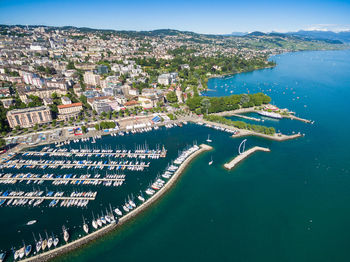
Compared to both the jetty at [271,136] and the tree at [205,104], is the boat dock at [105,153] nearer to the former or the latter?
the jetty at [271,136]

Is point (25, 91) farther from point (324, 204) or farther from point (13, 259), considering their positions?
point (324, 204)

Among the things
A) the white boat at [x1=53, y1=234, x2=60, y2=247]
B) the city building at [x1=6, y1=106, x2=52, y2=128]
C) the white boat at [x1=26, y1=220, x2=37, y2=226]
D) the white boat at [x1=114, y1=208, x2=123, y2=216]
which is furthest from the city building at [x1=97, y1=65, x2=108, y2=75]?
the white boat at [x1=53, y1=234, x2=60, y2=247]

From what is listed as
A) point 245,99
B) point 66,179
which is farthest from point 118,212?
point 245,99

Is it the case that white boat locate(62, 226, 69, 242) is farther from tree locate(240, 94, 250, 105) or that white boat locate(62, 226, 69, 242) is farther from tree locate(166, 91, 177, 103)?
tree locate(240, 94, 250, 105)

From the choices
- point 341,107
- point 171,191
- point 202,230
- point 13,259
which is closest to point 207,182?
point 171,191

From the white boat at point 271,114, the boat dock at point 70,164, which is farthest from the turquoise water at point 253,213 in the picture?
the white boat at point 271,114
